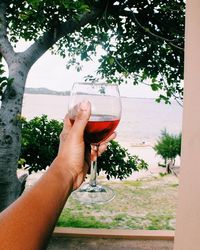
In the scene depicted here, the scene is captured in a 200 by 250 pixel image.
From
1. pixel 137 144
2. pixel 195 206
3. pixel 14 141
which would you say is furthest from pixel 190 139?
pixel 137 144

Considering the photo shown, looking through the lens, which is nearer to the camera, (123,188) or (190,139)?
(190,139)

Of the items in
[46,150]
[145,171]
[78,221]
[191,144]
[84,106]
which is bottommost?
[78,221]

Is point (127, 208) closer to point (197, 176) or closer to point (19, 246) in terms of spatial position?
point (197, 176)

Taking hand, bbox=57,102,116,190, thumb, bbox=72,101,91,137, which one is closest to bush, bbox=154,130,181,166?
hand, bbox=57,102,116,190

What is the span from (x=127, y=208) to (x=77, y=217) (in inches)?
37.2

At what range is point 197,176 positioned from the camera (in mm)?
1157

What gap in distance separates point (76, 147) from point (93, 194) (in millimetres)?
189

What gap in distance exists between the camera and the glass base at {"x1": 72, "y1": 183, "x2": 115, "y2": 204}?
94cm

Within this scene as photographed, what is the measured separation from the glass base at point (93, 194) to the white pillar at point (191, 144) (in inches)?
14.0

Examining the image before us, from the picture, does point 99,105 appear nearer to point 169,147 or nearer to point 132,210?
point 132,210

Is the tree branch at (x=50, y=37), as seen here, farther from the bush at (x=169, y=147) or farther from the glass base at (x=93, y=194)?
the bush at (x=169, y=147)

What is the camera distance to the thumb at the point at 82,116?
76 cm

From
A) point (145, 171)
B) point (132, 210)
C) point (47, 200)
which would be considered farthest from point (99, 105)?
point (145, 171)

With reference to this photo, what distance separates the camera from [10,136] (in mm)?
2742
